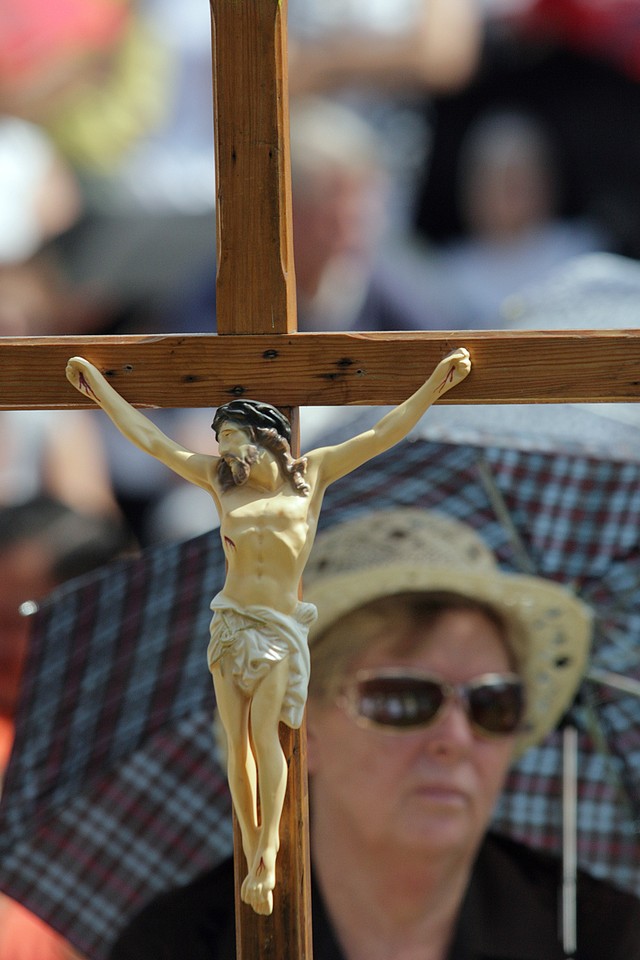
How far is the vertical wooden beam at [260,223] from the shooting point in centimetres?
179

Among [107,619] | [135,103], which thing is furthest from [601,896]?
[135,103]

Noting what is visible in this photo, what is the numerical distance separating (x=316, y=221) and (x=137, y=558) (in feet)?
3.69

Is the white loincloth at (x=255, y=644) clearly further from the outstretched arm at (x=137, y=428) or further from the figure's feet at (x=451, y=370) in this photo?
the figure's feet at (x=451, y=370)

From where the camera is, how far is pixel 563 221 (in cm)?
425

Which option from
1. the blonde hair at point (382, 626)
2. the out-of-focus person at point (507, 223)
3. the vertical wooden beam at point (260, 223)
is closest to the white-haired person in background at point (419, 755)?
the blonde hair at point (382, 626)

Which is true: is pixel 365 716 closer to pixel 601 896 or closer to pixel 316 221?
pixel 601 896

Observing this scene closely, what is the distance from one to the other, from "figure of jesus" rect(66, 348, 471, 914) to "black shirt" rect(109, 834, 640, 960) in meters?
0.78

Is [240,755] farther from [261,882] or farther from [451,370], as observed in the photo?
[451,370]

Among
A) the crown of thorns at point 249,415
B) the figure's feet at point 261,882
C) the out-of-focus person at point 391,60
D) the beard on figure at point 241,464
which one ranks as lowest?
the figure's feet at point 261,882

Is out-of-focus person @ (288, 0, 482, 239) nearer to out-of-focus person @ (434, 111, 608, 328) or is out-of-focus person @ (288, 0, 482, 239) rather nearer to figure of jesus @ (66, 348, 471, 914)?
out-of-focus person @ (434, 111, 608, 328)

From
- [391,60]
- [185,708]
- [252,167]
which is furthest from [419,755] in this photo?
[391,60]

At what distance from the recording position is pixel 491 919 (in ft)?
8.64

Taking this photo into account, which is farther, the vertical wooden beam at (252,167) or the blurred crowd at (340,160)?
the blurred crowd at (340,160)

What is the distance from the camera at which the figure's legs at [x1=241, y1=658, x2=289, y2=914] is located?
174 centimetres
